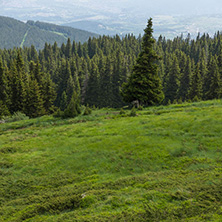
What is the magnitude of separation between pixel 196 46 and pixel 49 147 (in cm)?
14264

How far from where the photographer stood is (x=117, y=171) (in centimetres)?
1213

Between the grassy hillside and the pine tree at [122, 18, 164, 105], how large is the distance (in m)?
11.2

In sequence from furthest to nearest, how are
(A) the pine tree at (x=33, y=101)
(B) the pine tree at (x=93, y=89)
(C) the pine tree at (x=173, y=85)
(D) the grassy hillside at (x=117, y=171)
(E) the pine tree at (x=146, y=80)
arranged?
1. (B) the pine tree at (x=93, y=89)
2. (C) the pine tree at (x=173, y=85)
3. (A) the pine tree at (x=33, y=101)
4. (E) the pine tree at (x=146, y=80)
5. (D) the grassy hillside at (x=117, y=171)

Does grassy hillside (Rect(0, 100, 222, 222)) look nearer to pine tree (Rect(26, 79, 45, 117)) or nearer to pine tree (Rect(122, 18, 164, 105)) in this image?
pine tree (Rect(122, 18, 164, 105))

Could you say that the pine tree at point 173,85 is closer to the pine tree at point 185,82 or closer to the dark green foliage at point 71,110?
the pine tree at point 185,82

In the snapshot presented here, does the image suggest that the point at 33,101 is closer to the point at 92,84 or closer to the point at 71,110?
the point at 71,110

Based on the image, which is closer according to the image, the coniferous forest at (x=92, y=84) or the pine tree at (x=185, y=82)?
the coniferous forest at (x=92, y=84)

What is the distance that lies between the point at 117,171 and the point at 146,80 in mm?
21021

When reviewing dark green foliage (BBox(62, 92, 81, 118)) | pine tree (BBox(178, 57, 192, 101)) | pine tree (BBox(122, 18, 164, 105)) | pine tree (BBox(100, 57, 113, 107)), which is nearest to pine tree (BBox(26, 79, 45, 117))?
dark green foliage (BBox(62, 92, 81, 118))

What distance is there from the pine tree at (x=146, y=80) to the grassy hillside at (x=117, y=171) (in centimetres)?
1120

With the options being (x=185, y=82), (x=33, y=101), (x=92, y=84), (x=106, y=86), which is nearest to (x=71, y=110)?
(x=33, y=101)

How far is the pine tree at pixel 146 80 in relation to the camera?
31.0m

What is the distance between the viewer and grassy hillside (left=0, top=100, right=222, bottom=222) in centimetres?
773

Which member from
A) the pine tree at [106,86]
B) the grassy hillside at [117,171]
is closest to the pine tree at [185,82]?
the pine tree at [106,86]
